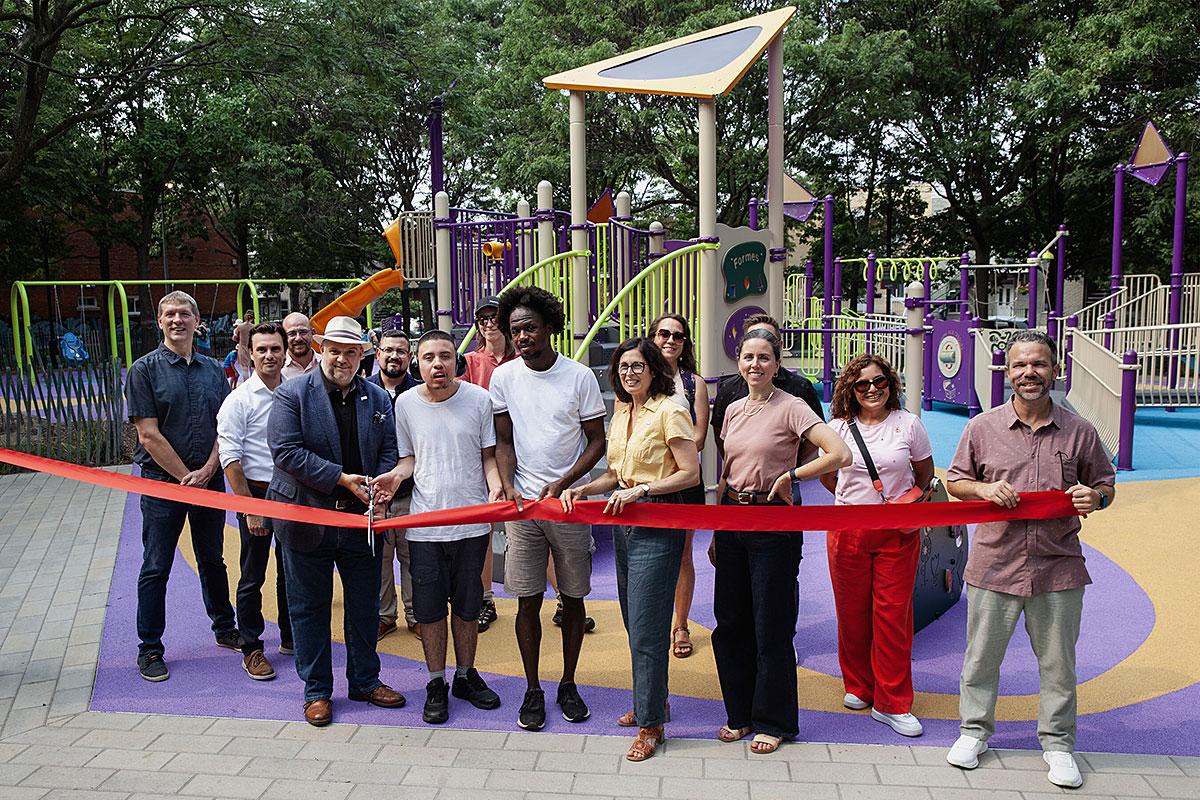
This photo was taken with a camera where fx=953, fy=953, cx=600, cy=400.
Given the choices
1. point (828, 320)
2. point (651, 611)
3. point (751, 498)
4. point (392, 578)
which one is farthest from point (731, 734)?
point (828, 320)

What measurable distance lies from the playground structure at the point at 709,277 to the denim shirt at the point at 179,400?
2.77 metres

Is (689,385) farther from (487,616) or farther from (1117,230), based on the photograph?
(1117,230)

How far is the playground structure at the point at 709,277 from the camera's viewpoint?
7.42 meters

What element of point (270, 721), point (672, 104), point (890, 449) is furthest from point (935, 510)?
point (672, 104)

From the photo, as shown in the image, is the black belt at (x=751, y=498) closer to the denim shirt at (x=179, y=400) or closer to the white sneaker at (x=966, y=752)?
→ the white sneaker at (x=966, y=752)

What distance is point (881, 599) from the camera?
416 cm

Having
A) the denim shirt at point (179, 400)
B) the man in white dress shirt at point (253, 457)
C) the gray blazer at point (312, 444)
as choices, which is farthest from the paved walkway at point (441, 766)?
the denim shirt at point (179, 400)

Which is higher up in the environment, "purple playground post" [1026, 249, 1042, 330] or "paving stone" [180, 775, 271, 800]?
"purple playground post" [1026, 249, 1042, 330]

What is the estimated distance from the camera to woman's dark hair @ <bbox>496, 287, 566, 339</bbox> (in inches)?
166

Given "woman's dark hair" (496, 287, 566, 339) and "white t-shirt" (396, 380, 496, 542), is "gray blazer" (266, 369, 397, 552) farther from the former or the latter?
"woman's dark hair" (496, 287, 566, 339)

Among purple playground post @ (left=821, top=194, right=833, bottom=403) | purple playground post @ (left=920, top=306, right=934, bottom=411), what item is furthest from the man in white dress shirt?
purple playground post @ (left=920, top=306, right=934, bottom=411)

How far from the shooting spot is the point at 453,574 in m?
4.32

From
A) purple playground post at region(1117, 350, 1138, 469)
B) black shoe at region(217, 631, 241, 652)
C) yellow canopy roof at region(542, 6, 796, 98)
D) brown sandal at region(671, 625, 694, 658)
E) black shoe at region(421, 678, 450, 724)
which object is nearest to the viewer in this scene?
black shoe at region(421, 678, 450, 724)

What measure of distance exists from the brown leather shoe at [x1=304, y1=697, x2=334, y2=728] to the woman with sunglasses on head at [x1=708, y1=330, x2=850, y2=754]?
1747 millimetres
